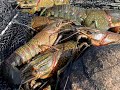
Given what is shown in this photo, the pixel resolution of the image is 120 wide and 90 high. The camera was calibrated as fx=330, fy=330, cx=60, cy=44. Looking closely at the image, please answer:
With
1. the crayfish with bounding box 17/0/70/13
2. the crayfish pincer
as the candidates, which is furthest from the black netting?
the crayfish with bounding box 17/0/70/13

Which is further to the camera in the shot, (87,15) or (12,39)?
(87,15)

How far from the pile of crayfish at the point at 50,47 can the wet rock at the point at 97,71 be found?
28 centimetres

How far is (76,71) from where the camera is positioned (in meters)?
3.24

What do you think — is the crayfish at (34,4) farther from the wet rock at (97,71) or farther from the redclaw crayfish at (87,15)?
the wet rock at (97,71)

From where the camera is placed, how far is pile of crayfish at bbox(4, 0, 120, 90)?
3547mm

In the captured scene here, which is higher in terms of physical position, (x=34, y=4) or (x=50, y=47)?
(x=34, y=4)

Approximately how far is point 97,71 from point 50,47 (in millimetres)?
A: 970

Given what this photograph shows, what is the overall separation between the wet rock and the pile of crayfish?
0.28 m

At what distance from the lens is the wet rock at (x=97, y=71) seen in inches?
119

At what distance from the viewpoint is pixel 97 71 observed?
3102 mm

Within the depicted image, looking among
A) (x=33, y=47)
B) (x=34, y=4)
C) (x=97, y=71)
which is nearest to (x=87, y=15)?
(x=34, y=4)

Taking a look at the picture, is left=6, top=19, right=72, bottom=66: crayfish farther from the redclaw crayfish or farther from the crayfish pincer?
the redclaw crayfish

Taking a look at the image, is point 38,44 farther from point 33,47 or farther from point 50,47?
point 50,47

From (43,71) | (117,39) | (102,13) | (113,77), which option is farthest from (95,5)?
(113,77)
